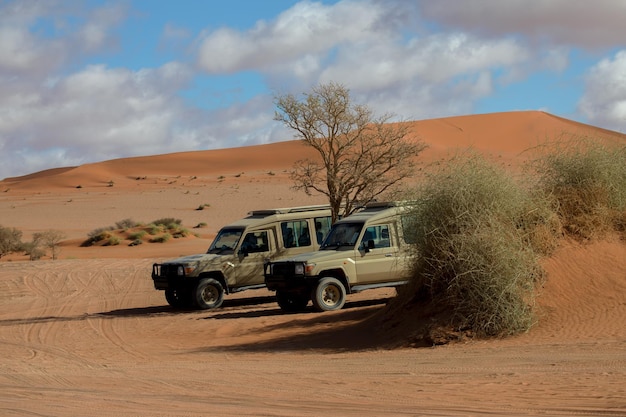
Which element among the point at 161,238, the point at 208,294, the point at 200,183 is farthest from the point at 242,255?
the point at 200,183

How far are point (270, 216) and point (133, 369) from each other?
7714mm

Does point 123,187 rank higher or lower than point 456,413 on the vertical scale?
higher

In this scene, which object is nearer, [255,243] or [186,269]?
[186,269]

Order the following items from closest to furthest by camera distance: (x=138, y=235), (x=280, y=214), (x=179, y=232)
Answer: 1. (x=280, y=214)
2. (x=138, y=235)
3. (x=179, y=232)

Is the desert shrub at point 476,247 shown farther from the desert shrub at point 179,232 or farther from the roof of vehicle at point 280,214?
the desert shrub at point 179,232

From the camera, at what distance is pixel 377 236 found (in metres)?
17.6

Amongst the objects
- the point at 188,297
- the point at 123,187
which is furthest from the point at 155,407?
the point at 123,187

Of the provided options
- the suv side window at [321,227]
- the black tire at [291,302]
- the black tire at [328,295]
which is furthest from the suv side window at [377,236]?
the suv side window at [321,227]

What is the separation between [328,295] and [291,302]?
3.41ft

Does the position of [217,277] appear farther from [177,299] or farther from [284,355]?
[284,355]

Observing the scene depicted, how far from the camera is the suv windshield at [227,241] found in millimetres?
19281

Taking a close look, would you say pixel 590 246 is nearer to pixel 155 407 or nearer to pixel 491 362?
pixel 491 362

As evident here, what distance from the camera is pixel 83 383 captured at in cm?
1089

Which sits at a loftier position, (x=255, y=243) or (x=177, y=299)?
(x=255, y=243)
